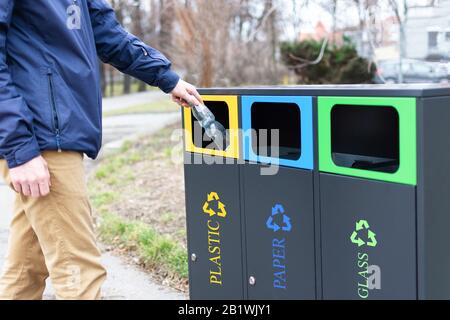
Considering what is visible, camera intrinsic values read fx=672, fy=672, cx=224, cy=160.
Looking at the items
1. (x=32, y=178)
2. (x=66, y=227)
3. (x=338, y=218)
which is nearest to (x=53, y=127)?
(x=32, y=178)

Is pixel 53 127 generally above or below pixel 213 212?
above

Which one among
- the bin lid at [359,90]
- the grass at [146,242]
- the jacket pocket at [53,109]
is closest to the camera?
the bin lid at [359,90]

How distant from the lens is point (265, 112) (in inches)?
118

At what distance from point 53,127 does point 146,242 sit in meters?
2.19

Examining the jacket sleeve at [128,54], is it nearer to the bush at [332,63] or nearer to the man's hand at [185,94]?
the man's hand at [185,94]

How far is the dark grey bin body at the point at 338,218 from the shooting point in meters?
2.13

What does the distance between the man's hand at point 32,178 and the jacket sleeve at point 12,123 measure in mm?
20

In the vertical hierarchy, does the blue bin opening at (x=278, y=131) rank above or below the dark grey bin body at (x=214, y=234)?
above

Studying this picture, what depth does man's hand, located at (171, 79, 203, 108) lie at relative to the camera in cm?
267

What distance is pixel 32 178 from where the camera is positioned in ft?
7.02

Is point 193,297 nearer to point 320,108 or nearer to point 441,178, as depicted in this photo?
point 320,108

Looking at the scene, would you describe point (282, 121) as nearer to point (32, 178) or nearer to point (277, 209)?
point (277, 209)

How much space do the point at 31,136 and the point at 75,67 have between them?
0.29 metres

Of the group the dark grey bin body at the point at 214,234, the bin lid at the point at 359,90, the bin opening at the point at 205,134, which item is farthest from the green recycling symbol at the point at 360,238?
the bin opening at the point at 205,134
